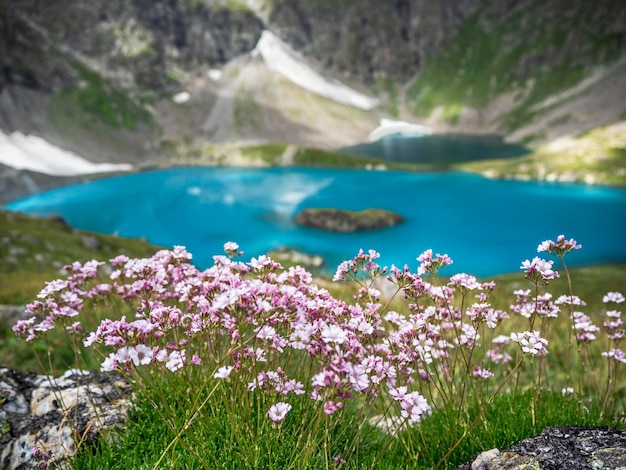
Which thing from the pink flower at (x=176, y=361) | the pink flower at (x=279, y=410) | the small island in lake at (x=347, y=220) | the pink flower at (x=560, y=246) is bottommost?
the pink flower at (x=279, y=410)

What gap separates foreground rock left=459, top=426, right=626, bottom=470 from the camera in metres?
A: 3.61

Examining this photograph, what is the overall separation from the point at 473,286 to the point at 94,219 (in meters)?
112

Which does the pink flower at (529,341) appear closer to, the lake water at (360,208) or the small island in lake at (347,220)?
the lake water at (360,208)

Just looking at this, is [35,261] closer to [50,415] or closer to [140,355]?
[50,415]

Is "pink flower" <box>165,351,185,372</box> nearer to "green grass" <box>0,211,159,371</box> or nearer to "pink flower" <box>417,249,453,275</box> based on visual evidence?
"green grass" <box>0,211,159,371</box>

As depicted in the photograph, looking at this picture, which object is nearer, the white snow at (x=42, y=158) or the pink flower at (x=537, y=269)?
the pink flower at (x=537, y=269)

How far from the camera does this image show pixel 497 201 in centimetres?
9744

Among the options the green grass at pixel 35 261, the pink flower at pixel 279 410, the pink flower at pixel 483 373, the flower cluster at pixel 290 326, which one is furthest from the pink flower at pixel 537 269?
the green grass at pixel 35 261

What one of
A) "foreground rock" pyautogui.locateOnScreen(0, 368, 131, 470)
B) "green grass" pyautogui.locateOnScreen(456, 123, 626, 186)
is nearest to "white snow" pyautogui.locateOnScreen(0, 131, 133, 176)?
"green grass" pyautogui.locateOnScreen(456, 123, 626, 186)

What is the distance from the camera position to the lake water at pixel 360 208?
67.9 metres

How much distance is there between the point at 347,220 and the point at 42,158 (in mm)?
152263

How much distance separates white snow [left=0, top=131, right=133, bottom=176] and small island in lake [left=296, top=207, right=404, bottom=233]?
120m

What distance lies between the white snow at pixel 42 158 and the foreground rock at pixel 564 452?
181583 mm

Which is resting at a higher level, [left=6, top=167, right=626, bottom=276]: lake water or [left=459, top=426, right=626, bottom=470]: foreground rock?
[left=6, top=167, right=626, bottom=276]: lake water
